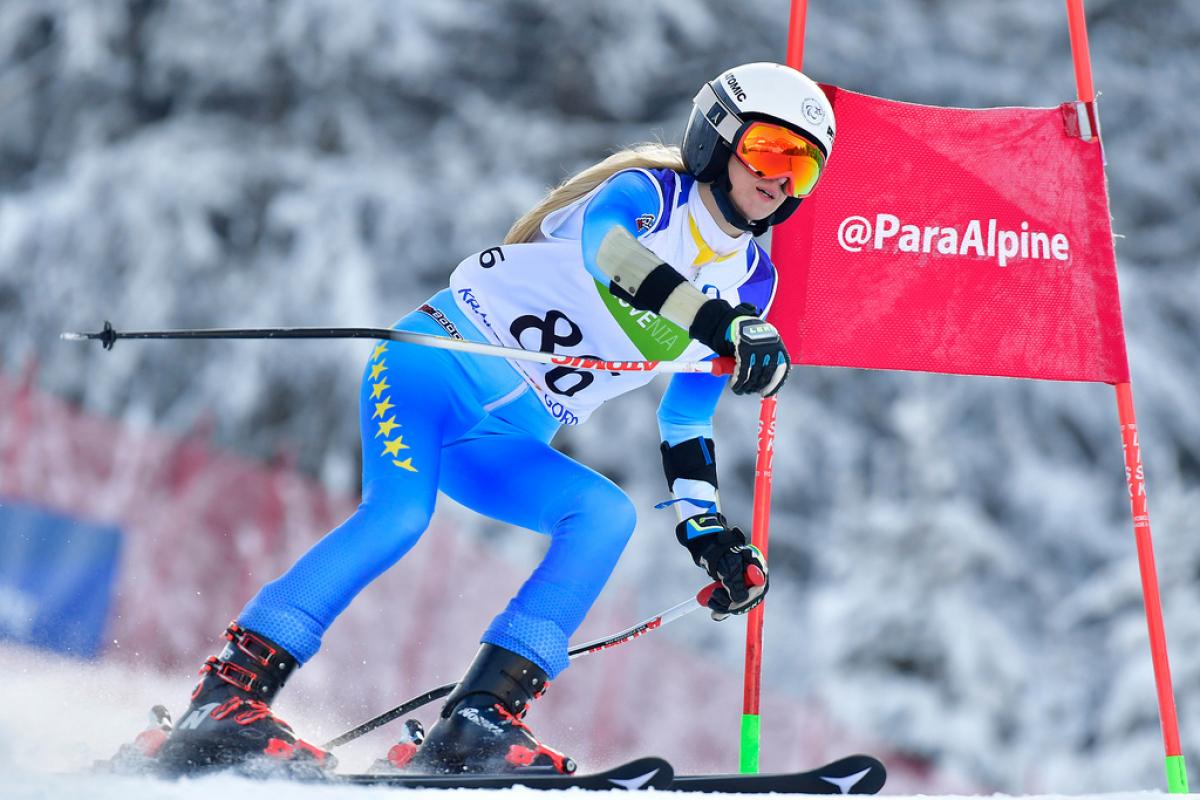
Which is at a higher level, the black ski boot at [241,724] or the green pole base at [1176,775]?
the green pole base at [1176,775]

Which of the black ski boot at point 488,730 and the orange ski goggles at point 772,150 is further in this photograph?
the orange ski goggles at point 772,150

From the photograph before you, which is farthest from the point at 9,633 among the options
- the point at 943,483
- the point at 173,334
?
the point at 943,483

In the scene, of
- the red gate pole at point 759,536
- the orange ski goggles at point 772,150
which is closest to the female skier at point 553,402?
the orange ski goggles at point 772,150

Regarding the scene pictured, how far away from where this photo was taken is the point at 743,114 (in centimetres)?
307

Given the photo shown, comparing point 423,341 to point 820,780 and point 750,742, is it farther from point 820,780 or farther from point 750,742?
point 750,742

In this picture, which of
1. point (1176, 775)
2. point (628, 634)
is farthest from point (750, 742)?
point (1176, 775)

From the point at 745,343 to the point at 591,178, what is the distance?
0.67 meters

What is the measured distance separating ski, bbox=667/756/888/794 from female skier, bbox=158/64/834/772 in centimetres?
34

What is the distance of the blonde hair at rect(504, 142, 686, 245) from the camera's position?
3.24 metres

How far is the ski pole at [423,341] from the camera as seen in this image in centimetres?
282

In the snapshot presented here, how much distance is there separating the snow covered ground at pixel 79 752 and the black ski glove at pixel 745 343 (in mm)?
878

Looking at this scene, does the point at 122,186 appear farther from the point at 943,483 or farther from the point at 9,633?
the point at 943,483

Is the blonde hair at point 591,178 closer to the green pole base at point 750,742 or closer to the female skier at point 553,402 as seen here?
the female skier at point 553,402

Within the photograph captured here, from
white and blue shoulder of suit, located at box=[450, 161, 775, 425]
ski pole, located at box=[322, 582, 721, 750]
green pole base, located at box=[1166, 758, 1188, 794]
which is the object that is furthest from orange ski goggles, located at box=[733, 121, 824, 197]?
green pole base, located at box=[1166, 758, 1188, 794]
